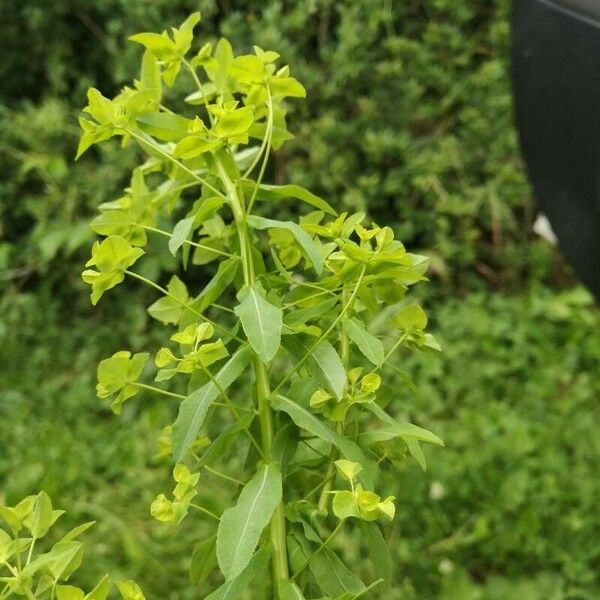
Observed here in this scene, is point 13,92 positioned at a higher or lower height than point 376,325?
lower

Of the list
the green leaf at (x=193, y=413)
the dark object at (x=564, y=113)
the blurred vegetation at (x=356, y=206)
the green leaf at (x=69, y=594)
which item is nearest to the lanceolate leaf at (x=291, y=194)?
the green leaf at (x=193, y=413)

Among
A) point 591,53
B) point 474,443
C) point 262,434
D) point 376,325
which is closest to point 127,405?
point 376,325

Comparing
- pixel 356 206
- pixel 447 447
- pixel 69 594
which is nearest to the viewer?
pixel 69 594

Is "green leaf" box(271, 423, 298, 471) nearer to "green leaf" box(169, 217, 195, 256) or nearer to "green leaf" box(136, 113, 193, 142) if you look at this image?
"green leaf" box(169, 217, 195, 256)

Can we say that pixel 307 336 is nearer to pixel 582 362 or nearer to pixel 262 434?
pixel 262 434

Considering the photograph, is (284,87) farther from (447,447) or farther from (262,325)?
(447,447)

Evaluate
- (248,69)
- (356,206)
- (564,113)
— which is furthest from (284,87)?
(356,206)
